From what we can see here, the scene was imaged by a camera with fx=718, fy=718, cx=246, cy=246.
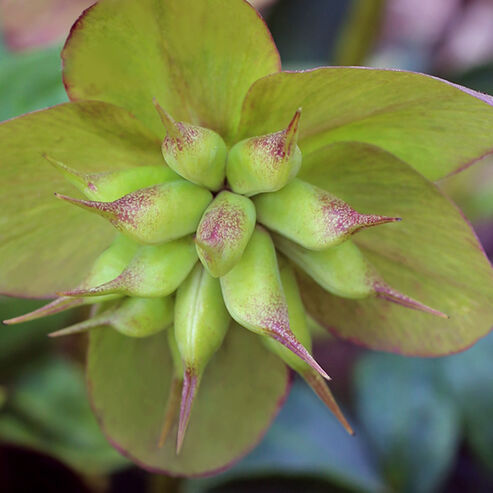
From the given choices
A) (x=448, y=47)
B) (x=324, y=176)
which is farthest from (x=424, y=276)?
(x=448, y=47)

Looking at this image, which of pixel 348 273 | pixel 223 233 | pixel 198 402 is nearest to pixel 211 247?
pixel 223 233

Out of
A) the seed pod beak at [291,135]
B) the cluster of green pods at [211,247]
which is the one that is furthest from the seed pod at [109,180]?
the seed pod beak at [291,135]

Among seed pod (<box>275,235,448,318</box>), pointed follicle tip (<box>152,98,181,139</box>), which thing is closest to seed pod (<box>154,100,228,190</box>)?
pointed follicle tip (<box>152,98,181,139</box>)

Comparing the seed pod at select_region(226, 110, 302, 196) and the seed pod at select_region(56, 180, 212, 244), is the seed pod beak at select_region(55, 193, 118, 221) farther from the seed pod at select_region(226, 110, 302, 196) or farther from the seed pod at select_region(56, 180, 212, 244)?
the seed pod at select_region(226, 110, 302, 196)

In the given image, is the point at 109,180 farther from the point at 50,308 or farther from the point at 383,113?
the point at 383,113

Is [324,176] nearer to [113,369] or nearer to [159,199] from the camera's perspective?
[159,199]
